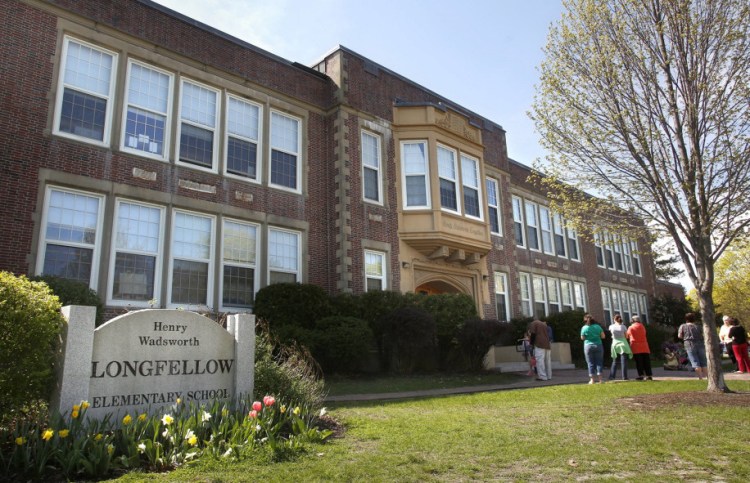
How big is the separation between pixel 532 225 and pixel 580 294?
4.96 meters

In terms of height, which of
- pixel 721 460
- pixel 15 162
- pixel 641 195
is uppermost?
pixel 15 162

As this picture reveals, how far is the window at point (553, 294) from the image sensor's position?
26.2 metres

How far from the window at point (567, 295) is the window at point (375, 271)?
1327 cm

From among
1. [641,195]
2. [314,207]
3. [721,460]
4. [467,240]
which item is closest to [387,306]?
[314,207]

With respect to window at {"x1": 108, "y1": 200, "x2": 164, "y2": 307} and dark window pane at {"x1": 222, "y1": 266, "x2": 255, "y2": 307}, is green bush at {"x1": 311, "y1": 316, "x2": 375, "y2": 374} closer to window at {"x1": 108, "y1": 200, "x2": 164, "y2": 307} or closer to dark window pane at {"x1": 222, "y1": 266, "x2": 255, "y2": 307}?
dark window pane at {"x1": 222, "y1": 266, "x2": 255, "y2": 307}

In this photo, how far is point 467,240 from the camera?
18922mm

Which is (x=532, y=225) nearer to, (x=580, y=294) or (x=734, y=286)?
(x=580, y=294)

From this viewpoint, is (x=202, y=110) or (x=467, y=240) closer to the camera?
(x=202, y=110)

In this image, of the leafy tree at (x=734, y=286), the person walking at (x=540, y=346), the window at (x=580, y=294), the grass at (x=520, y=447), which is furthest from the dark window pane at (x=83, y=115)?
the leafy tree at (x=734, y=286)

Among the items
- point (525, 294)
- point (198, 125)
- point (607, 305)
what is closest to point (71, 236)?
point (198, 125)

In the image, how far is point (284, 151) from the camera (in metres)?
16.3

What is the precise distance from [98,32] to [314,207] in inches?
282

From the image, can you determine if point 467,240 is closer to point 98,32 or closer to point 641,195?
point 641,195

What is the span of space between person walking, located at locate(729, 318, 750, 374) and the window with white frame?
40.2 ft
